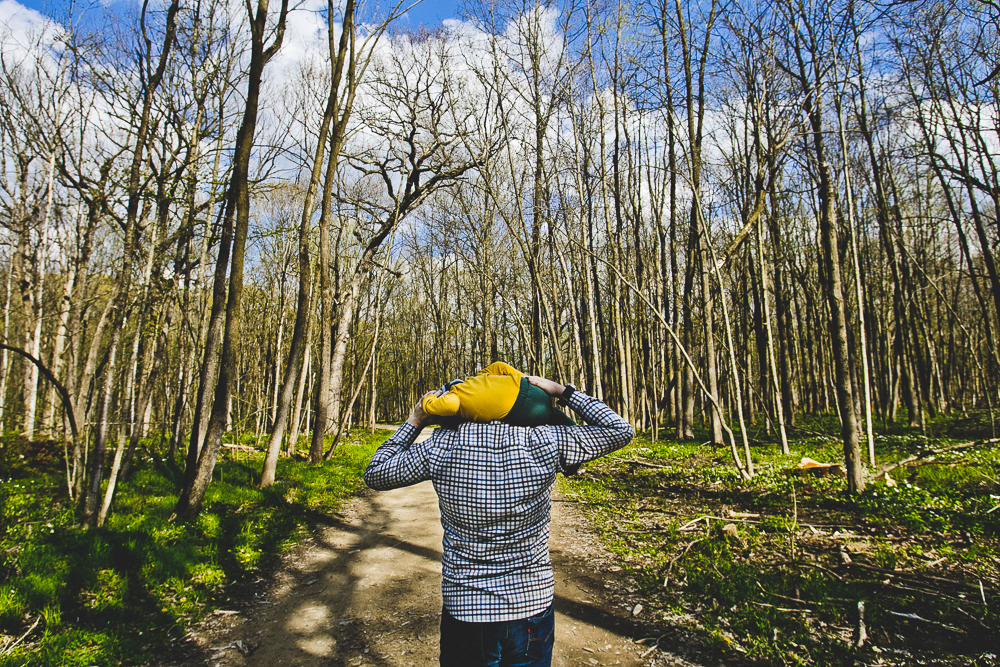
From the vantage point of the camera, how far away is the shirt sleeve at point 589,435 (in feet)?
6.61

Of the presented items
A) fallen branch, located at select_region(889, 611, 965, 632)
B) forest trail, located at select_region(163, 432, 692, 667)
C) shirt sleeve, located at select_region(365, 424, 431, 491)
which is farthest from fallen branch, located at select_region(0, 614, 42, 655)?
fallen branch, located at select_region(889, 611, 965, 632)

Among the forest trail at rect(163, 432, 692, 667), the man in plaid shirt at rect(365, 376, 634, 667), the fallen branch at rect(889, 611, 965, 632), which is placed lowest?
the forest trail at rect(163, 432, 692, 667)

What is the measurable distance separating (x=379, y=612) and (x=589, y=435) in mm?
3082

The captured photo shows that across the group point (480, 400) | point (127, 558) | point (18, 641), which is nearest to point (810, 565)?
point (480, 400)

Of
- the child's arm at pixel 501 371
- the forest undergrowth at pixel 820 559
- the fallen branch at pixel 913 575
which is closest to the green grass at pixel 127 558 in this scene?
the child's arm at pixel 501 371

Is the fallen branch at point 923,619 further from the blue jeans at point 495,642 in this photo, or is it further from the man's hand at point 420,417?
the man's hand at point 420,417

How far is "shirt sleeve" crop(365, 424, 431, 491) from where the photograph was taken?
203 cm

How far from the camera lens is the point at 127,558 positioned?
4.71 metres

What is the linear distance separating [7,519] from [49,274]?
1289 cm

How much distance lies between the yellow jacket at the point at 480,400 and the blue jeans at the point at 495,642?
76cm

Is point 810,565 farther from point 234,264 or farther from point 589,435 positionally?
point 234,264

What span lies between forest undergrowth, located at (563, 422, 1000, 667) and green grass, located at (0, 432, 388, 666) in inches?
152

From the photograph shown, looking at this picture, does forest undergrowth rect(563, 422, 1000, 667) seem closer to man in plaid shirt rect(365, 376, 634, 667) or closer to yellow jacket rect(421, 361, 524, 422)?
man in plaid shirt rect(365, 376, 634, 667)

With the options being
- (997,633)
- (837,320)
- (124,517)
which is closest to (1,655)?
(124,517)
